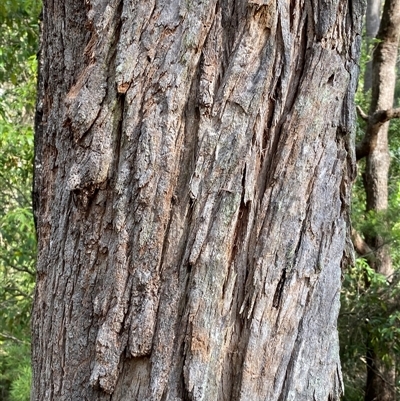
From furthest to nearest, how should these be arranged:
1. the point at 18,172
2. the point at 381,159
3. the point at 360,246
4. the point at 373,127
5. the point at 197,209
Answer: the point at 18,172 < the point at 381,159 < the point at 360,246 < the point at 373,127 < the point at 197,209

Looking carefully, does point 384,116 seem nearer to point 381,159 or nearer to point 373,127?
point 373,127

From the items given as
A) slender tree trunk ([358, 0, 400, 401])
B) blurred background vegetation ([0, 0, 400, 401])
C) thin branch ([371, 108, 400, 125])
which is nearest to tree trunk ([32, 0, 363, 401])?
blurred background vegetation ([0, 0, 400, 401])

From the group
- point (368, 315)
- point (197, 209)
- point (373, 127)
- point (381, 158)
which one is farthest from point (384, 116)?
point (197, 209)

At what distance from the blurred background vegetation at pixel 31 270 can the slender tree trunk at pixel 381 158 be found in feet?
0.35

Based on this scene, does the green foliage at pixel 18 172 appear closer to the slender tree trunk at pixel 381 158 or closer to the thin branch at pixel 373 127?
the thin branch at pixel 373 127

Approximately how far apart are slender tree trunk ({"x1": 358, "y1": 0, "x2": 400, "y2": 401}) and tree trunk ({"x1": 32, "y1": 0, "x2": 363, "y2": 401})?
3164 mm

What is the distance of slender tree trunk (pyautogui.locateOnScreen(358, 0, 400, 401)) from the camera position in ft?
13.9

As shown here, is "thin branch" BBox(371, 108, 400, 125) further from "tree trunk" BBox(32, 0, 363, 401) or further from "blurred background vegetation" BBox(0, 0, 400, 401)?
"tree trunk" BBox(32, 0, 363, 401)

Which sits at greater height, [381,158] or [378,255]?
[381,158]

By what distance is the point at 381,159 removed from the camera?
15.0ft

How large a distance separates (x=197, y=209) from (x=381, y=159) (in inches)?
152

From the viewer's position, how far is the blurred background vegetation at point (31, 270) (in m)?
3.74

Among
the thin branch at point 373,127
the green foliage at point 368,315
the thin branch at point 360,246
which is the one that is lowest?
the green foliage at point 368,315

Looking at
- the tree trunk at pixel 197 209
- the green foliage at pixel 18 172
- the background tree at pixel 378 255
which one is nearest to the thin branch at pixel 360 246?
the background tree at pixel 378 255
